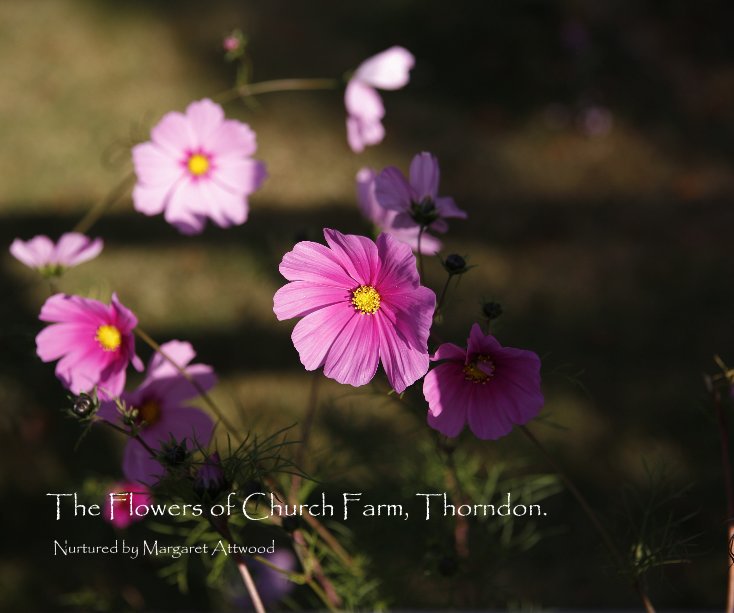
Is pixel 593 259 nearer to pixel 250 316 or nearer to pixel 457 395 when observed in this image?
pixel 250 316

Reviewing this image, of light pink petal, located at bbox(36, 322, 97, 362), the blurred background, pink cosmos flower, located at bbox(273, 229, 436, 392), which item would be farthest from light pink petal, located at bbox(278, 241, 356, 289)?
the blurred background

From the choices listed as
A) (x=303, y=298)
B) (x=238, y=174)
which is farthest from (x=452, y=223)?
(x=303, y=298)

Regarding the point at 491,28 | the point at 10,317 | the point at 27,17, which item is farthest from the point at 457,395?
the point at 27,17

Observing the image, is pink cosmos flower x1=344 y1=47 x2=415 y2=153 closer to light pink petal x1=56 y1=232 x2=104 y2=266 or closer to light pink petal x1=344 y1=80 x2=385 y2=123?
light pink petal x1=344 y1=80 x2=385 y2=123

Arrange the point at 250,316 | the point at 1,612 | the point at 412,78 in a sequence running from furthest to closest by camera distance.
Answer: the point at 412,78 → the point at 250,316 → the point at 1,612

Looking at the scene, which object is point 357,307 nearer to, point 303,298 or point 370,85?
point 303,298
